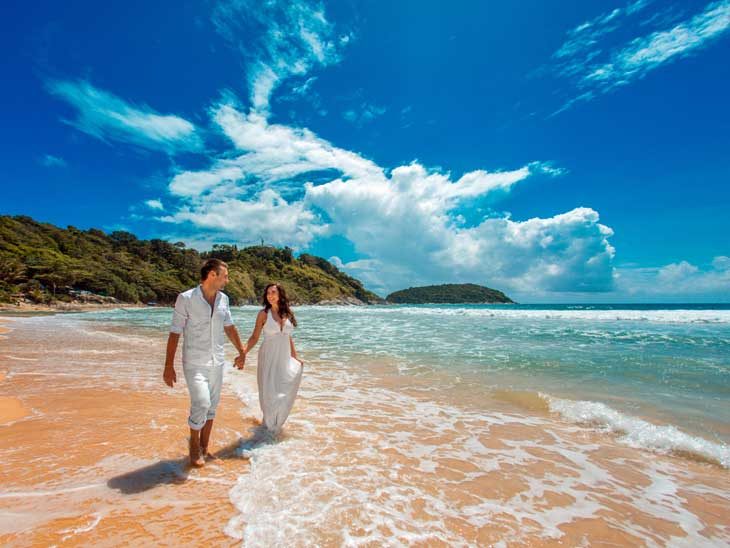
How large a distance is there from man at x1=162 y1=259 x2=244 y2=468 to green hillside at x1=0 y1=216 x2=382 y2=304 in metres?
70.4

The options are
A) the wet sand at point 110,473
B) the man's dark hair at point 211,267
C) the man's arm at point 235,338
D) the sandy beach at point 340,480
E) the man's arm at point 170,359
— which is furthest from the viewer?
the man's arm at point 235,338

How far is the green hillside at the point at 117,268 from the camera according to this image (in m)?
65.9

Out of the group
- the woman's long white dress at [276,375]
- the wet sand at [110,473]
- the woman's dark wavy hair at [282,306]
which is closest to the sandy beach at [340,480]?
the wet sand at [110,473]

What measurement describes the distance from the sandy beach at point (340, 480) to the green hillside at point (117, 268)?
6907 cm

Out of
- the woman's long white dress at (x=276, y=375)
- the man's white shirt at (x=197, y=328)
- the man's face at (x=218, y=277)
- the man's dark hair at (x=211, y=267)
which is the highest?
the man's dark hair at (x=211, y=267)

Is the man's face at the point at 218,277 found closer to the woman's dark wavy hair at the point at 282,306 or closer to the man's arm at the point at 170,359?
the man's arm at the point at 170,359

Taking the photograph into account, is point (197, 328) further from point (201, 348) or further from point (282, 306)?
point (282, 306)

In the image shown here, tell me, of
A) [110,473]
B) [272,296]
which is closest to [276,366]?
[272,296]

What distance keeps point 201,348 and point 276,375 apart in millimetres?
1326

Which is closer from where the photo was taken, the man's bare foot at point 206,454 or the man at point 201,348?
the man at point 201,348

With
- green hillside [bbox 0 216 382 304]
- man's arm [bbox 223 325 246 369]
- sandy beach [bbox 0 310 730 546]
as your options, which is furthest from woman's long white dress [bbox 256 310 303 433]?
green hillside [bbox 0 216 382 304]

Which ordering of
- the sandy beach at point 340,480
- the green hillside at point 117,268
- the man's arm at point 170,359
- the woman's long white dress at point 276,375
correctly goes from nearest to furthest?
1. the sandy beach at point 340,480
2. the man's arm at point 170,359
3. the woman's long white dress at point 276,375
4. the green hillside at point 117,268

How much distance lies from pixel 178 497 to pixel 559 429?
542 cm

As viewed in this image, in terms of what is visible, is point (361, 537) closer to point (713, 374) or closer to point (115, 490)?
point (115, 490)
